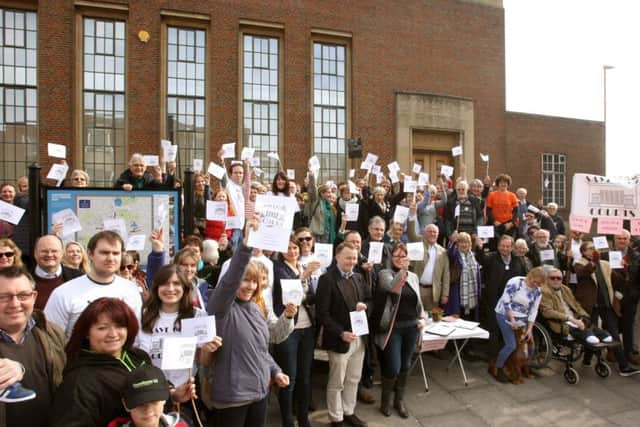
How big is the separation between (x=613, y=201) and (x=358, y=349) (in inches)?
238

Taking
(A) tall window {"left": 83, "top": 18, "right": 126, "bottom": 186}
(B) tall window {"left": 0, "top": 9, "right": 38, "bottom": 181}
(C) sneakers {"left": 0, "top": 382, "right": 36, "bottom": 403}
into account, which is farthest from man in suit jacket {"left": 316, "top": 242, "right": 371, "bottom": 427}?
(B) tall window {"left": 0, "top": 9, "right": 38, "bottom": 181}

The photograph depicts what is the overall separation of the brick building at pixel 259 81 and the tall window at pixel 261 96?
0.17ft

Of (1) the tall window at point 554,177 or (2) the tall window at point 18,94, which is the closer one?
(2) the tall window at point 18,94

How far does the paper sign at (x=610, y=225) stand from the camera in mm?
7703

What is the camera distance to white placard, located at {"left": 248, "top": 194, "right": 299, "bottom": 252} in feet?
10.6

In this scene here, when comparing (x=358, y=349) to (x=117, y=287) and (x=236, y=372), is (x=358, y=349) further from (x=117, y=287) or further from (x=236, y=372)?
(x=117, y=287)

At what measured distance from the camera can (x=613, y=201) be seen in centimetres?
813

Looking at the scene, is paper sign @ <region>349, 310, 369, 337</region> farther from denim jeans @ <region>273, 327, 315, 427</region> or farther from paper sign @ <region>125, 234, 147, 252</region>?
paper sign @ <region>125, 234, 147, 252</region>

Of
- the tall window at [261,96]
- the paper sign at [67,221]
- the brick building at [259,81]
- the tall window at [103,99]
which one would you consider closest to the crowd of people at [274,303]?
the paper sign at [67,221]

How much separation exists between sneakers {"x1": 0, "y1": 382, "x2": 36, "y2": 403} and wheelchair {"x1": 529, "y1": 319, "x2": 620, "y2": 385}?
643 cm

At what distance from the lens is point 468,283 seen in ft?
22.7

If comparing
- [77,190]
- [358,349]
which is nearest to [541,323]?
[358,349]

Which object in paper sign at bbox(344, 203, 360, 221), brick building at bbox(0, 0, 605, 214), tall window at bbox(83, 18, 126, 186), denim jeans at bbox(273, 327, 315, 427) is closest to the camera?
denim jeans at bbox(273, 327, 315, 427)

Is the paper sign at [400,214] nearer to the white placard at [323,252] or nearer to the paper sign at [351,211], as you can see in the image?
the paper sign at [351,211]
